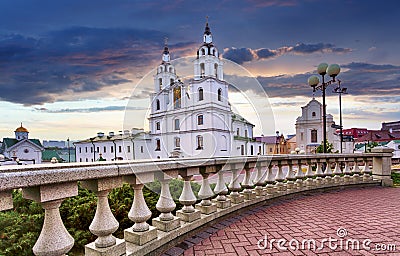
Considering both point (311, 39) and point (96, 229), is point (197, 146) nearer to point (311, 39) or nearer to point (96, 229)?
point (96, 229)

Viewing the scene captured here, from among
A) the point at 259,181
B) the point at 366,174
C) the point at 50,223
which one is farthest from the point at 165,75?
the point at 366,174

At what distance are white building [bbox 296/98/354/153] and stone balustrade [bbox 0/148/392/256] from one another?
3167 cm

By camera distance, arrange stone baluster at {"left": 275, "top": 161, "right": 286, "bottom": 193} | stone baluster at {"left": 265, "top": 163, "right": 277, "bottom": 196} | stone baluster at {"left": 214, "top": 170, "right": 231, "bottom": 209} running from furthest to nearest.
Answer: stone baluster at {"left": 275, "top": 161, "right": 286, "bottom": 193} < stone baluster at {"left": 265, "top": 163, "right": 277, "bottom": 196} < stone baluster at {"left": 214, "top": 170, "right": 231, "bottom": 209}

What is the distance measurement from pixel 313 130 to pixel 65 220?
36741 millimetres

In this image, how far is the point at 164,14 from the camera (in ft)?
27.2

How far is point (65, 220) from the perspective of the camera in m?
3.92

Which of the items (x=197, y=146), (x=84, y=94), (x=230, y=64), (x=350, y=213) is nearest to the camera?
(x=230, y=64)

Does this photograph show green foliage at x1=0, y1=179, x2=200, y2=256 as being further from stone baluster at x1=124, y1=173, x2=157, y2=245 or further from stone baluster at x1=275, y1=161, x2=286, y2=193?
stone baluster at x1=275, y1=161, x2=286, y2=193

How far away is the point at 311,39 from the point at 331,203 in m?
8.55

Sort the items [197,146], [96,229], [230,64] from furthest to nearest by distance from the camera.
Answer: [197,146] < [230,64] < [96,229]

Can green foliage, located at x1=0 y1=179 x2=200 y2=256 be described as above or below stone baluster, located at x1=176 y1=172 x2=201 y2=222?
below

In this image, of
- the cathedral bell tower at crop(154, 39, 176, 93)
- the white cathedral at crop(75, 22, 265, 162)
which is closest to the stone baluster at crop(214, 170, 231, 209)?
the white cathedral at crop(75, 22, 265, 162)

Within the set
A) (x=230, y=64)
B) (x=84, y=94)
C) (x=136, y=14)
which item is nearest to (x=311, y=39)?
(x=136, y=14)

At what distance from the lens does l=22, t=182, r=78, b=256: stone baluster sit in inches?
66.6
